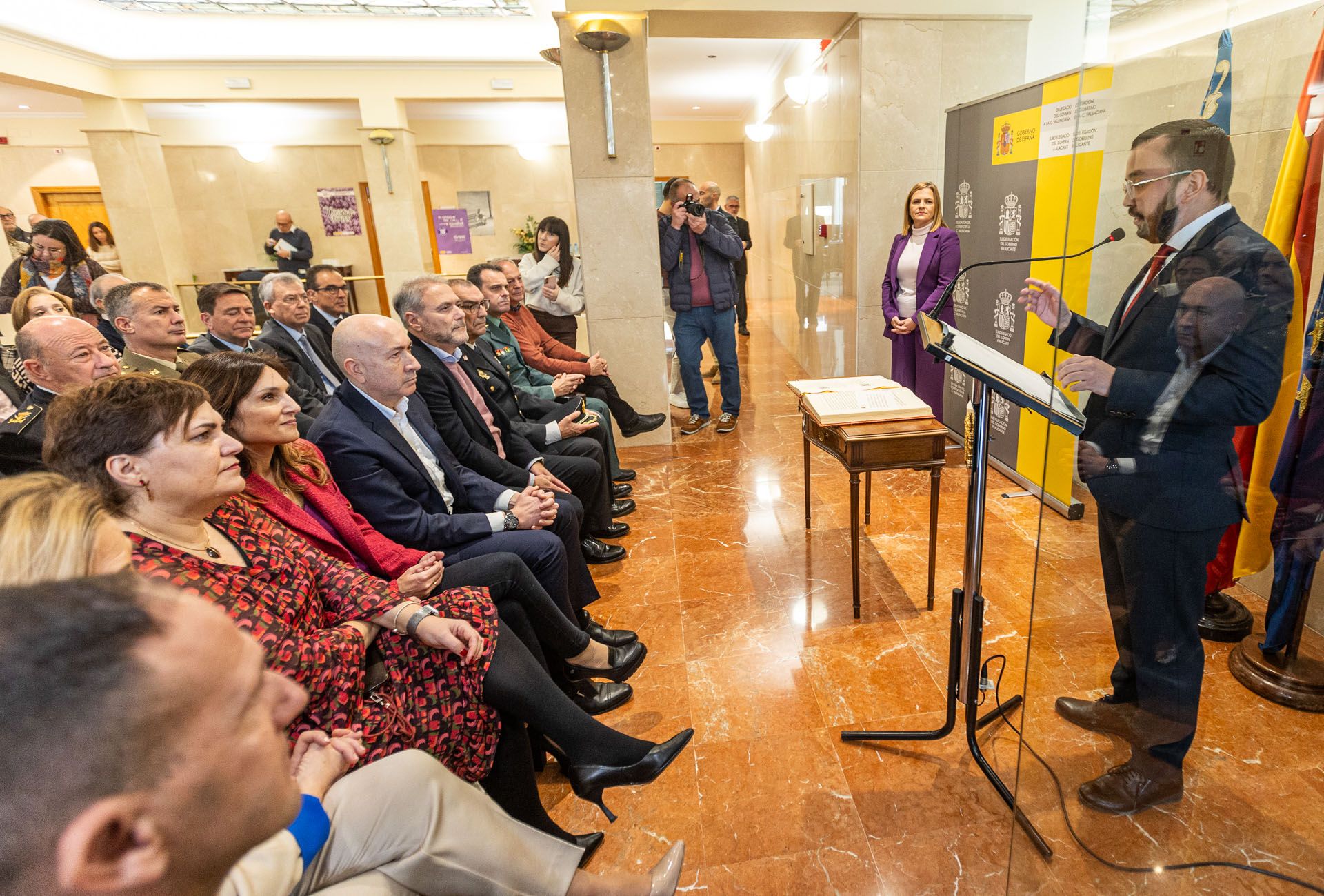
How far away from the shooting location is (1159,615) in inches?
49.4

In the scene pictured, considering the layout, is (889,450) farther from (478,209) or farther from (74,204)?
(74,204)

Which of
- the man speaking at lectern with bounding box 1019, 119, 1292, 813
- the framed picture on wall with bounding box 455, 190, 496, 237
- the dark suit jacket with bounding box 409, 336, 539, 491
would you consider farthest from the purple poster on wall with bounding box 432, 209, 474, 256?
the man speaking at lectern with bounding box 1019, 119, 1292, 813

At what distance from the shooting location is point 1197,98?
105cm

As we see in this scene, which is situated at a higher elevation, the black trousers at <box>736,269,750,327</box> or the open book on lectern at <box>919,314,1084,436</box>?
the open book on lectern at <box>919,314,1084,436</box>

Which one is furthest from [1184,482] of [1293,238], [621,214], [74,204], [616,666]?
[74,204]

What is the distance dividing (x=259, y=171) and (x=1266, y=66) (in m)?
12.4

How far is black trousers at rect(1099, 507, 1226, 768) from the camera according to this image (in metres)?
1.24

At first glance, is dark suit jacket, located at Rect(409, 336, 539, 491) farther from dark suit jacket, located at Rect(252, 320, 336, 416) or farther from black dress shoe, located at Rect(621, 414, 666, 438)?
black dress shoe, located at Rect(621, 414, 666, 438)

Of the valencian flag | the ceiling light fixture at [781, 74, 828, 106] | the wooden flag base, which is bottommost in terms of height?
the wooden flag base

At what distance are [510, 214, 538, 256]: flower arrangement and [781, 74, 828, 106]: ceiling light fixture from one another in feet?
18.9

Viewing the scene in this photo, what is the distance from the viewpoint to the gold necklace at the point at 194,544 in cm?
130

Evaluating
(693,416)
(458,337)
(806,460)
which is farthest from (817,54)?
(458,337)

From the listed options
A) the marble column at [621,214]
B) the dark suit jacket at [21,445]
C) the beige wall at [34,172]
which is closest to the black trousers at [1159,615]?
the dark suit jacket at [21,445]

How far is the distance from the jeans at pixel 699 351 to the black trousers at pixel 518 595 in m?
3.08
